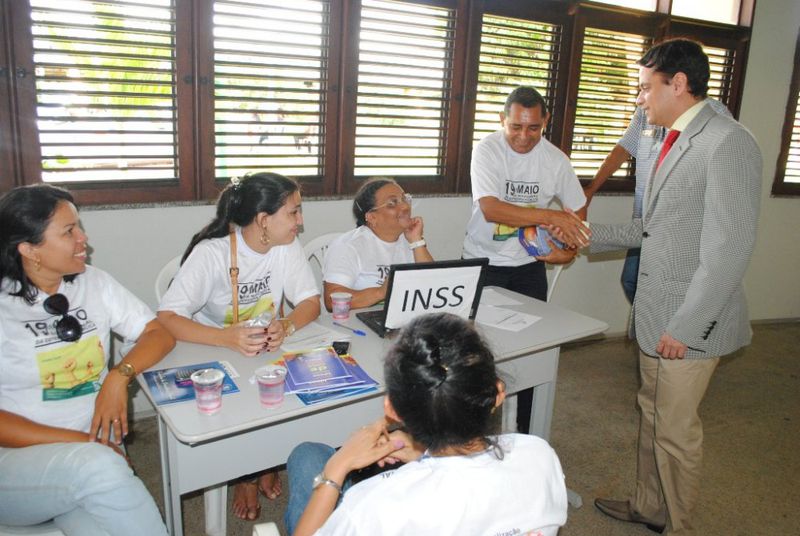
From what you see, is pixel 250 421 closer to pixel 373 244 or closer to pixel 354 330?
pixel 354 330

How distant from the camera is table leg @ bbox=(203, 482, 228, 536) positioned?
2062 mm

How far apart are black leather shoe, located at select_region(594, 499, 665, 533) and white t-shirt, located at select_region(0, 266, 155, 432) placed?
206 centimetres

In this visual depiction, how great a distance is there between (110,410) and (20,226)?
1.93ft

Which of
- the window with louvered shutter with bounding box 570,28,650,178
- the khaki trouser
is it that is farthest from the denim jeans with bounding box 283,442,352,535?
the window with louvered shutter with bounding box 570,28,650,178

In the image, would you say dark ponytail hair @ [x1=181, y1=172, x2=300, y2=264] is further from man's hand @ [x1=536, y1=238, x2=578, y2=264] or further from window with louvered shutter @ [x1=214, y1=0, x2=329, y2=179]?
man's hand @ [x1=536, y1=238, x2=578, y2=264]

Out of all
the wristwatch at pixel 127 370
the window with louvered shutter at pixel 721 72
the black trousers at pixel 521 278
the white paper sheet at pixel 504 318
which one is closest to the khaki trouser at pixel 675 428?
the white paper sheet at pixel 504 318

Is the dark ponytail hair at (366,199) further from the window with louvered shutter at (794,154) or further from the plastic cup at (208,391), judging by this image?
the window with louvered shutter at (794,154)

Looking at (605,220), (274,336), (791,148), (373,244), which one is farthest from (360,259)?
(791,148)

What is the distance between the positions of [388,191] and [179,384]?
134 cm

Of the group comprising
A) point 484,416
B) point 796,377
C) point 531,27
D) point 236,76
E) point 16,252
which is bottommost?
point 796,377

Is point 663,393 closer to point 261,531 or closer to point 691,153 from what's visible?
point 691,153

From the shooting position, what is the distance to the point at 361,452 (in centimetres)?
133

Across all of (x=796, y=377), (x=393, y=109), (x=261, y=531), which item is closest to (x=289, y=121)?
(x=393, y=109)

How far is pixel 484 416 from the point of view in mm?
1170
